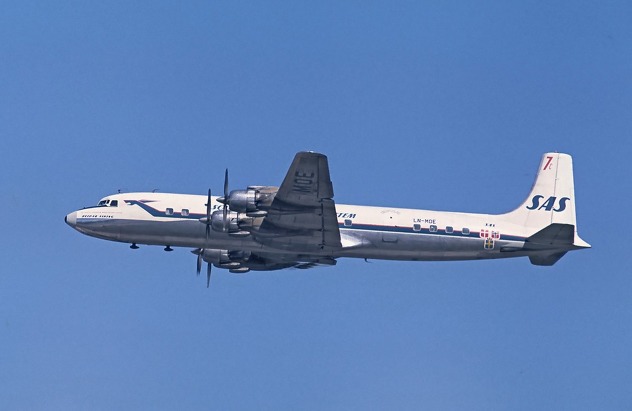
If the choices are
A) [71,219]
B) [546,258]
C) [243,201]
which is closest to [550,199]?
[546,258]

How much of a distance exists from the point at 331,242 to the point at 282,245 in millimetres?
2211

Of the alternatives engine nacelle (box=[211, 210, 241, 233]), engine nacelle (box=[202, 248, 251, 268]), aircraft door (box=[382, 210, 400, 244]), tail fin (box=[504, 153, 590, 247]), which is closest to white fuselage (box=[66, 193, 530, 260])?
aircraft door (box=[382, 210, 400, 244])

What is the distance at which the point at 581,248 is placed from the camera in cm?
4597

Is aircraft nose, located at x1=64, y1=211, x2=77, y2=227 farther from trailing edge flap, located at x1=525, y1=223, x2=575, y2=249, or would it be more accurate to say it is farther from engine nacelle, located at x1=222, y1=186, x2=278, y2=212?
trailing edge flap, located at x1=525, y1=223, x2=575, y2=249

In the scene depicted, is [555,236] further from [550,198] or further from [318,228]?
[318,228]

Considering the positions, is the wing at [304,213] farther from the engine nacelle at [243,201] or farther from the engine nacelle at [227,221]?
the engine nacelle at [227,221]

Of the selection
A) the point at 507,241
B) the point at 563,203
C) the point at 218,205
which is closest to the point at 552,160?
the point at 563,203

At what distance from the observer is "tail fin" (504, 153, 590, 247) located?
48406 millimetres

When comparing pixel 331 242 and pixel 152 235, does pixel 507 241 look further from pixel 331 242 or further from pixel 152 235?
pixel 152 235

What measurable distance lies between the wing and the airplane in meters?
0.05

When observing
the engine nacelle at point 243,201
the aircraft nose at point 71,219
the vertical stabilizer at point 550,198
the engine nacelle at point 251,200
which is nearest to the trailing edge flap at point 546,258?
the vertical stabilizer at point 550,198

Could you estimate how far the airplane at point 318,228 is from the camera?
146 feet

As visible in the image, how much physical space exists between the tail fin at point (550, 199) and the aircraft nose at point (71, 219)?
20.4 metres

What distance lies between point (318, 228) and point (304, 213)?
1.19 metres
